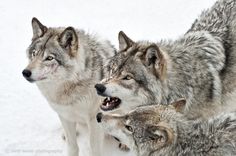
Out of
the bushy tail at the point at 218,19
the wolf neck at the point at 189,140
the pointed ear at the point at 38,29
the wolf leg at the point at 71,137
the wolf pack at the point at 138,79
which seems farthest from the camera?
the wolf leg at the point at 71,137

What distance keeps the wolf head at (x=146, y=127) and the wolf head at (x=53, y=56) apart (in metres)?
1.13

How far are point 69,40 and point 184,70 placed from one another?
4.75 feet

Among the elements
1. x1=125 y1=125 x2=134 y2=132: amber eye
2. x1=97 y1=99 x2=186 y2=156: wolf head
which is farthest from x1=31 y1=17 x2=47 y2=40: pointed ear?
x1=125 y1=125 x2=134 y2=132: amber eye

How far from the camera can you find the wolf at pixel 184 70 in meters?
5.81

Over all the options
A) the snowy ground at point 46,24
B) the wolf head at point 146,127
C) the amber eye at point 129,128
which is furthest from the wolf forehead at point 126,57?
the snowy ground at point 46,24

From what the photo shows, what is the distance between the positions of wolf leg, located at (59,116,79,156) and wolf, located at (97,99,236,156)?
5.56ft

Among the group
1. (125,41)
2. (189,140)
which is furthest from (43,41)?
(189,140)

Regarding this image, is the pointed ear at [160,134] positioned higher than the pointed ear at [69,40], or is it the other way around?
the pointed ear at [69,40]

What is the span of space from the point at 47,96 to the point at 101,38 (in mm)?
1102

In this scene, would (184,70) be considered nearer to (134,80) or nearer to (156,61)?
(156,61)

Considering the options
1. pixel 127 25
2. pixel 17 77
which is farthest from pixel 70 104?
pixel 127 25

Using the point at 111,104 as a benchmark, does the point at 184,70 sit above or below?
above

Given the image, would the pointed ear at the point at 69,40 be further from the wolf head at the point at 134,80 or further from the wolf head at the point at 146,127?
the wolf head at the point at 146,127

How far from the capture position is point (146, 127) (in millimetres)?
4992
